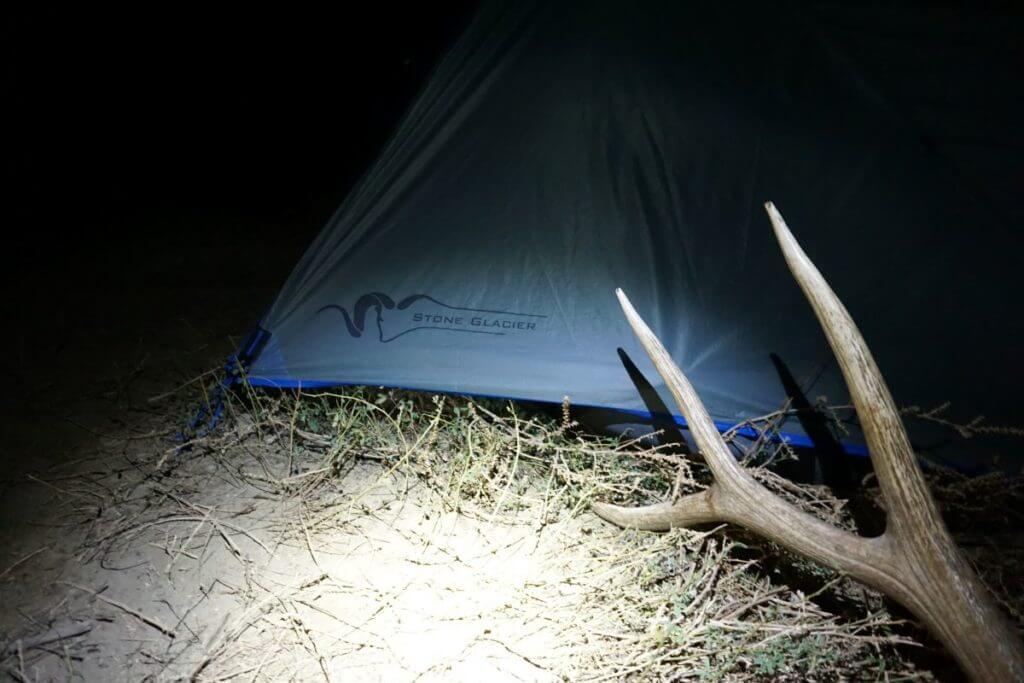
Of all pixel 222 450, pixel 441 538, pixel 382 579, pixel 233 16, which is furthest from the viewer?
pixel 233 16

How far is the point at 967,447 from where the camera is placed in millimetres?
2137

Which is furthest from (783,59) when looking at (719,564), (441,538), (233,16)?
(233,16)

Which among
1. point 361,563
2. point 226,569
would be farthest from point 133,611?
point 361,563

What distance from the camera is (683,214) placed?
7.63ft

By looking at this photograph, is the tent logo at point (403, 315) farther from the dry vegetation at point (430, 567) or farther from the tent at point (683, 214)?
the dry vegetation at point (430, 567)

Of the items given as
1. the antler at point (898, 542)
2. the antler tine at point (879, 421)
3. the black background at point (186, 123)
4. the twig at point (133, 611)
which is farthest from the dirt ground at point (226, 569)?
the black background at point (186, 123)

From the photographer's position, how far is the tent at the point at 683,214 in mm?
2176

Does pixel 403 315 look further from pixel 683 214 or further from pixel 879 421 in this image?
pixel 879 421

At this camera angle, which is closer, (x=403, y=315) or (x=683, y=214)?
(x=683, y=214)

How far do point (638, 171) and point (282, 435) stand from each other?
4.73ft

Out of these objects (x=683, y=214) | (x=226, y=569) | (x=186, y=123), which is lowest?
(x=226, y=569)

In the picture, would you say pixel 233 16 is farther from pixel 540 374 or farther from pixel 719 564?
pixel 719 564

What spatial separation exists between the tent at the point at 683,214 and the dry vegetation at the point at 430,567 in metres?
0.20

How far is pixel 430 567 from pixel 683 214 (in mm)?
1267
